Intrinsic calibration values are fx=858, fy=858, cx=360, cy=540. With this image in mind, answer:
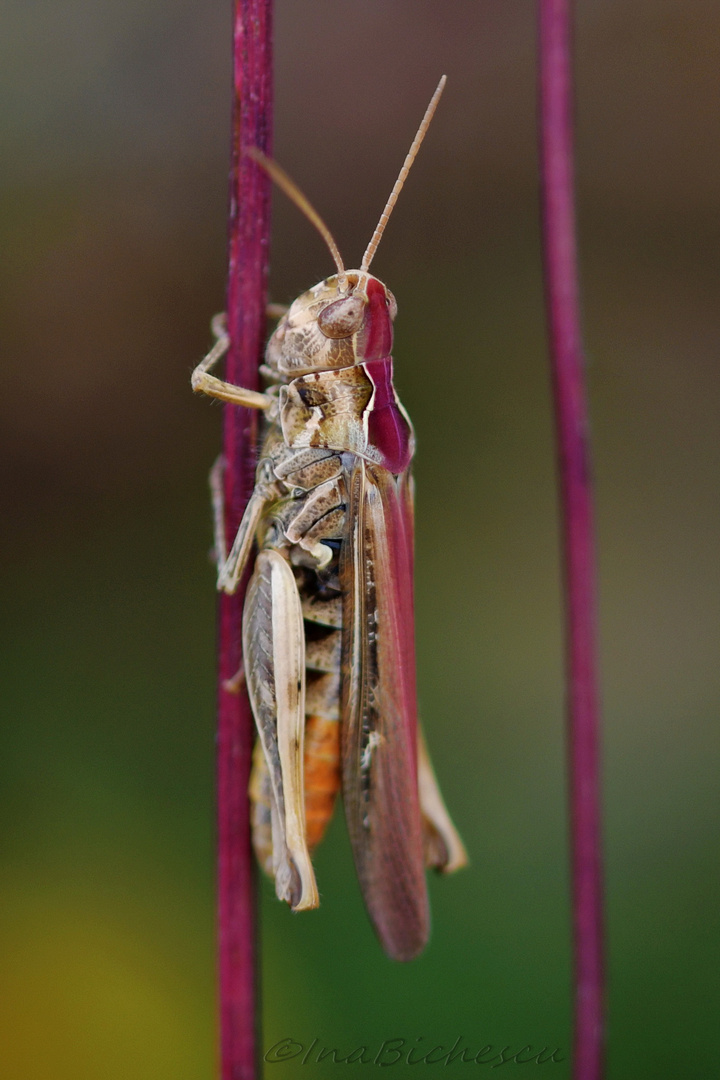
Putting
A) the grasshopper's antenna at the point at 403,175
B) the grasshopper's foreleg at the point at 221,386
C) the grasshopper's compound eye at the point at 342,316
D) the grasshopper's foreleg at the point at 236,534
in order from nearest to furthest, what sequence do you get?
1. the grasshopper's antenna at the point at 403,175
2. the grasshopper's foreleg at the point at 221,386
3. the grasshopper's foreleg at the point at 236,534
4. the grasshopper's compound eye at the point at 342,316

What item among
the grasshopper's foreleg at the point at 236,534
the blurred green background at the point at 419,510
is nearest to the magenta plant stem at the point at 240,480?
the grasshopper's foreleg at the point at 236,534

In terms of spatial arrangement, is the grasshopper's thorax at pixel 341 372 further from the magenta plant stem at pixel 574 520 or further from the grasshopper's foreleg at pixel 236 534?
the magenta plant stem at pixel 574 520

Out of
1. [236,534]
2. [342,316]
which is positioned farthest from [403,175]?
[236,534]

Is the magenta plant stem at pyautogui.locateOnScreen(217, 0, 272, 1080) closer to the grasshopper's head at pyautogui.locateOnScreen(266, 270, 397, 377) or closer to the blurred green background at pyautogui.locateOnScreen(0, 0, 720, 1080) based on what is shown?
the grasshopper's head at pyautogui.locateOnScreen(266, 270, 397, 377)

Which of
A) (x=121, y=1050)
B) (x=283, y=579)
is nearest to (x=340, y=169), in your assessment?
(x=283, y=579)

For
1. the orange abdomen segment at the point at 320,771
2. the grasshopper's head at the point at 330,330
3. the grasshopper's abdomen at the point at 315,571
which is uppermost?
the grasshopper's head at the point at 330,330

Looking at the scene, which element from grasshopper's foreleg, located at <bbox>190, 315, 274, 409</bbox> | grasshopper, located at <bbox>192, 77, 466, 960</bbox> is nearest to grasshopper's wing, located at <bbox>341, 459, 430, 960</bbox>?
grasshopper, located at <bbox>192, 77, 466, 960</bbox>

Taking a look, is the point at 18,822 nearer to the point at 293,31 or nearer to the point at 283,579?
the point at 283,579
